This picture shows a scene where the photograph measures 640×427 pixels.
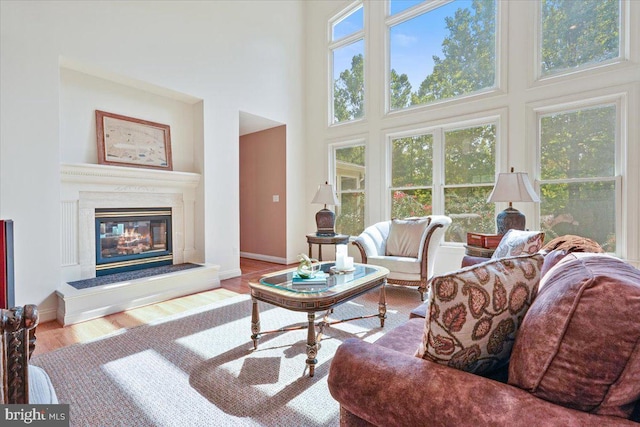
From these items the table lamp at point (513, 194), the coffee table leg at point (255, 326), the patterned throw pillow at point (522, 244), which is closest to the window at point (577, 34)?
the table lamp at point (513, 194)

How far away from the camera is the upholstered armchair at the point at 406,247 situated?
3.49m

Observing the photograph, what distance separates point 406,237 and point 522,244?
1.89 m

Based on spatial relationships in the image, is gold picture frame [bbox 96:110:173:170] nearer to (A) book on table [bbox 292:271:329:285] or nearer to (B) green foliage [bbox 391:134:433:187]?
(A) book on table [bbox 292:271:329:285]

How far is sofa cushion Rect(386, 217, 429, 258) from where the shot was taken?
3926 mm

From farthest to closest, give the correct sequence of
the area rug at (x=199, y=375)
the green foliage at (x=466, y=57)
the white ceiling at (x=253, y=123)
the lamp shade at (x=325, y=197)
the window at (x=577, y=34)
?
1. the white ceiling at (x=253, y=123)
2. the lamp shade at (x=325, y=197)
3. the green foliage at (x=466, y=57)
4. the window at (x=577, y=34)
5. the area rug at (x=199, y=375)

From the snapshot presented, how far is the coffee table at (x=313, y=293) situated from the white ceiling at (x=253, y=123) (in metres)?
3.33

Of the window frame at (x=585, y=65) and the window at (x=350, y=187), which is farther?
the window at (x=350, y=187)

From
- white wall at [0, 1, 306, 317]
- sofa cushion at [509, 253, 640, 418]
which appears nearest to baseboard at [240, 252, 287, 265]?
white wall at [0, 1, 306, 317]

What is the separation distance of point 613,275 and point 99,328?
3.41m

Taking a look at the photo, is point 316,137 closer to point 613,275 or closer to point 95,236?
point 95,236

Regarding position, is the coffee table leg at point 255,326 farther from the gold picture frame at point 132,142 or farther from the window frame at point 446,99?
the window frame at point 446,99

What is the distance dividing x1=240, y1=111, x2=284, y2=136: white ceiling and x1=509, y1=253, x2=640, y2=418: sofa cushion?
4.81 metres

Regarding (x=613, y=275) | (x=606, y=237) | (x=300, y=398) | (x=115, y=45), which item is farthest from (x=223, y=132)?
(x=606, y=237)

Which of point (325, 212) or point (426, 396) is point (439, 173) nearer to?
point (325, 212)
